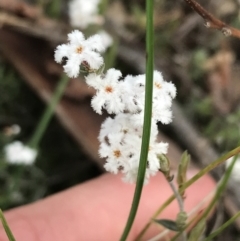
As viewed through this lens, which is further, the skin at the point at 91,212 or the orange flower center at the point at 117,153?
the skin at the point at 91,212

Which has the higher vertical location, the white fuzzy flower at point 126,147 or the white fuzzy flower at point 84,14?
the white fuzzy flower at point 84,14

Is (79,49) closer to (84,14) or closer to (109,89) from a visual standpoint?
(109,89)

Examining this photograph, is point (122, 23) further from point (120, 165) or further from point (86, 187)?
point (120, 165)

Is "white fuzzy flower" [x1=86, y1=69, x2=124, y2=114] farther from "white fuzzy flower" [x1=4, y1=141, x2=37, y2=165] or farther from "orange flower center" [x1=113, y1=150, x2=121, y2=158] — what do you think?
"white fuzzy flower" [x1=4, y1=141, x2=37, y2=165]

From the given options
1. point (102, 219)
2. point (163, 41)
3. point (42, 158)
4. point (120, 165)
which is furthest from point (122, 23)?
point (120, 165)

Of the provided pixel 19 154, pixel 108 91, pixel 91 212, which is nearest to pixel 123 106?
pixel 108 91

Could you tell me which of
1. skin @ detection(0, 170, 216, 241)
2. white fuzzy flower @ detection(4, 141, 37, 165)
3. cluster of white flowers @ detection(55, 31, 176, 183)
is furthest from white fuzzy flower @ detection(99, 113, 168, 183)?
white fuzzy flower @ detection(4, 141, 37, 165)

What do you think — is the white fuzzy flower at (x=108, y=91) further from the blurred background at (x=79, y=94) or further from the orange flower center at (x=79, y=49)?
the blurred background at (x=79, y=94)

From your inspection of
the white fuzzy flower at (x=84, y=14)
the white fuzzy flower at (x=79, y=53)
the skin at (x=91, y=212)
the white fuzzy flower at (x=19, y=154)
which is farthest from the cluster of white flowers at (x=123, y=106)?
the white fuzzy flower at (x=84, y=14)
